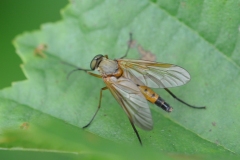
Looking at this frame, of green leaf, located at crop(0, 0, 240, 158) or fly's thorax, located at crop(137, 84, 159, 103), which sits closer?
green leaf, located at crop(0, 0, 240, 158)

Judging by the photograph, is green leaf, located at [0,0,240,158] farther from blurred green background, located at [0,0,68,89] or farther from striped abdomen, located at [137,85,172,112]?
blurred green background, located at [0,0,68,89]

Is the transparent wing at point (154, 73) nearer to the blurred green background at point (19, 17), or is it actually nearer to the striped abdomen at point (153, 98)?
the striped abdomen at point (153, 98)

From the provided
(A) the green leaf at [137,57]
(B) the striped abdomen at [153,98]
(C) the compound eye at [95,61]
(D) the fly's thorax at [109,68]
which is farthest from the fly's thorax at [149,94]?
(C) the compound eye at [95,61]

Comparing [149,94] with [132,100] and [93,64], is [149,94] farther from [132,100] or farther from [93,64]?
[93,64]

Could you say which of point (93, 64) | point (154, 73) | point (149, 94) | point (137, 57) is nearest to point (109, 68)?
point (93, 64)

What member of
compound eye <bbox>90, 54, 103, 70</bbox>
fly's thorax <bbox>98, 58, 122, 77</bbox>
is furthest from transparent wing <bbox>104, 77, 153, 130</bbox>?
compound eye <bbox>90, 54, 103, 70</bbox>

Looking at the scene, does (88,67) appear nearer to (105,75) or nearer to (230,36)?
(105,75)
